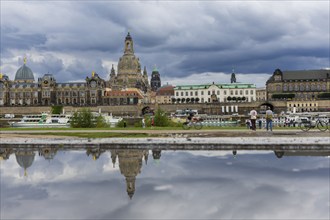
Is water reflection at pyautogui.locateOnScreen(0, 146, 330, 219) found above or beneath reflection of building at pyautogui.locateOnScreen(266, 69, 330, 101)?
beneath

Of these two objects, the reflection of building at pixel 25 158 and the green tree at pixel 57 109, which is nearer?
the reflection of building at pixel 25 158

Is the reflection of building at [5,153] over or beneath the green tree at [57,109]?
beneath

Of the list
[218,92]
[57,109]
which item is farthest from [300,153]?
[218,92]

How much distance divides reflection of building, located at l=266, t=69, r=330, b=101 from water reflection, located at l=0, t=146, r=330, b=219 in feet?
454

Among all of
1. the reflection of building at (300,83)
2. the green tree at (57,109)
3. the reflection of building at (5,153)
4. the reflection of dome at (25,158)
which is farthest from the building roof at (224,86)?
the reflection of dome at (25,158)

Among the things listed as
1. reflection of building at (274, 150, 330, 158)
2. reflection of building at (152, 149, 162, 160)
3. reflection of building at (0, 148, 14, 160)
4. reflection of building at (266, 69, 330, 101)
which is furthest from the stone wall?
reflection of building at (274, 150, 330, 158)

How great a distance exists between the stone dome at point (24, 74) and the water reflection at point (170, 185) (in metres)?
172

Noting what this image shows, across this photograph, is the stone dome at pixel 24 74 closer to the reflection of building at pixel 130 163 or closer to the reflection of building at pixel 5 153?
the reflection of building at pixel 5 153

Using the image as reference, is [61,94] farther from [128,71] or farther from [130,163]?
[130,163]

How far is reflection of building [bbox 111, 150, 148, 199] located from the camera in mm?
12856

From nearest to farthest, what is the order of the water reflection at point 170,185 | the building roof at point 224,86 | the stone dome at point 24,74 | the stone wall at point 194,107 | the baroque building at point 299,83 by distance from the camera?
the water reflection at point 170,185 → the stone wall at point 194,107 → the baroque building at point 299,83 → the building roof at point 224,86 → the stone dome at point 24,74

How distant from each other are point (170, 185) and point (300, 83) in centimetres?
15092

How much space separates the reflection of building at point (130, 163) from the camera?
42.2ft

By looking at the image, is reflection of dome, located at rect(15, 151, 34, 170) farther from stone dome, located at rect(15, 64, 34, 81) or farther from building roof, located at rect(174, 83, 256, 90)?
stone dome, located at rect(15, 64, 34, 81)
